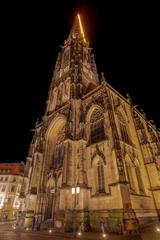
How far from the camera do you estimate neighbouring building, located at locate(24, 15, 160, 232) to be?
42.3 ft

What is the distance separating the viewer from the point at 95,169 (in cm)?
1583

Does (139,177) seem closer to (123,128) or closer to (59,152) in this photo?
(123,128)

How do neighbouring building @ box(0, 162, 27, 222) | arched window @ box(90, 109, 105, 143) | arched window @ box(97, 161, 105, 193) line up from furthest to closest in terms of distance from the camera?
neighbouring building @ box(0, 162, 27, 222) < arched window @ box(90, 109, 105, 143) < arched window @ box(97, 161, 105, 193)

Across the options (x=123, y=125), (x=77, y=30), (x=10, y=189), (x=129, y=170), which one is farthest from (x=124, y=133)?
(x=77, y=30)

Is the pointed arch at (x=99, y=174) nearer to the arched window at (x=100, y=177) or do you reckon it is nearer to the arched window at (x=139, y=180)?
the arched window at (x=100, y=177)

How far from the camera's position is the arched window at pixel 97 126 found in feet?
57.5

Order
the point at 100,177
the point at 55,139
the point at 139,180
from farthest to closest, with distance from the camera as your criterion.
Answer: the point at 55,139 → the point at 139,180 → the point at 100,177

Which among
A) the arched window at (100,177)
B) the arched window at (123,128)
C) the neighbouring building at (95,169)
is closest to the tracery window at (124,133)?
the arched window at (123,128)

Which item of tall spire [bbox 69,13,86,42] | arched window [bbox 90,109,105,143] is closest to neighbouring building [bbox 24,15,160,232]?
arched window [bbox 90,109,105,143]

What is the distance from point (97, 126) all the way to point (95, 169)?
5229 millimetres

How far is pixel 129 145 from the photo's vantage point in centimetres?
1756

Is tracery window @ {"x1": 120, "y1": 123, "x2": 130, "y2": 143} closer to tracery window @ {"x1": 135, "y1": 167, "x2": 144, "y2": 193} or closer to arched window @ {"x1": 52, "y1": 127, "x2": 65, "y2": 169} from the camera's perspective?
tracery window @ {"x1": 135, "y1": 167, "x2": 144, "y2": 193}

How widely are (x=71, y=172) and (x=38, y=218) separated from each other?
6881 mm

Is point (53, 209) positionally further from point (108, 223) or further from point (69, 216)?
point (108, 223)
